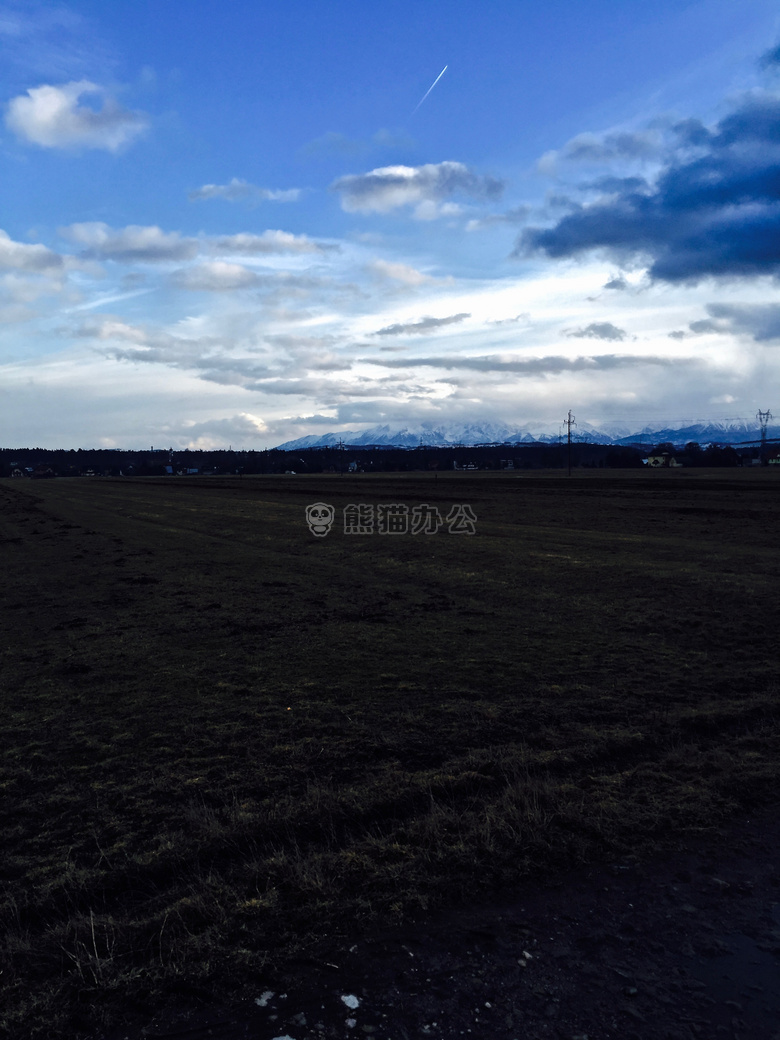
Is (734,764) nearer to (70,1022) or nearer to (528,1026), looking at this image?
(528,1026)

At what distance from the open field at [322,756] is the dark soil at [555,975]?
193 mm

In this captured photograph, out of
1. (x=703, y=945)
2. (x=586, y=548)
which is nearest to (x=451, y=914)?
(x=703, y=945)

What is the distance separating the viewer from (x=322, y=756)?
525 cm

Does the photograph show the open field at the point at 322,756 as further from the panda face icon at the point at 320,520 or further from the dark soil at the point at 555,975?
the panda face icon at the point at 320,520

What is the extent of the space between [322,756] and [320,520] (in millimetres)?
24983

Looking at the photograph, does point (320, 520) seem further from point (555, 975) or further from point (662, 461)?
point (662, 461)

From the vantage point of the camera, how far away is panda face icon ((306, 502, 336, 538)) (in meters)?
24.9

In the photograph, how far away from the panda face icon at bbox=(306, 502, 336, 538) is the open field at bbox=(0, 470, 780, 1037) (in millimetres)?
11959

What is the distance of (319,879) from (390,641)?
17.8ft

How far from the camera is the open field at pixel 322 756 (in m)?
3.30

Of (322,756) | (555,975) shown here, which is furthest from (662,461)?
(555,975)

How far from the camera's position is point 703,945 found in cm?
314

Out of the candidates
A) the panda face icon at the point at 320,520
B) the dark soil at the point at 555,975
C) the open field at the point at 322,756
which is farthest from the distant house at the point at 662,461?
the dark soil at the point at 555,975

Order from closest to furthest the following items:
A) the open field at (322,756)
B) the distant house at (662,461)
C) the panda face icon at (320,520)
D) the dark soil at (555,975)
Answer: the dark soil at (555,975) → the open field at (322,756) → the panda face icon at (320,520) → the distant house at (662,461)
